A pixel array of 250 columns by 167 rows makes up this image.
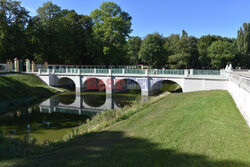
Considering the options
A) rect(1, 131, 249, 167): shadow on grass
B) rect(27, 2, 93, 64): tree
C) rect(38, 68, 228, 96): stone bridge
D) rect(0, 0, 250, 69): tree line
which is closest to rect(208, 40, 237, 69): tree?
rect(0, 0, 250, 69): tree line

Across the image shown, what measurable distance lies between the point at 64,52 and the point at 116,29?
1744cm

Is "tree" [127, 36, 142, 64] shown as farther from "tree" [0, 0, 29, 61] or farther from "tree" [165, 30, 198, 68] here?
"tree" [0, 0, 29, 61]

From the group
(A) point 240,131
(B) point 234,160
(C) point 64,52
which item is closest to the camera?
(B) point 234,160

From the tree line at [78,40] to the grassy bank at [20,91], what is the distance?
1161cm

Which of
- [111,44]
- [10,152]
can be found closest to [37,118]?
[10,152]

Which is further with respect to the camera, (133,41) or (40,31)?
(133,41)

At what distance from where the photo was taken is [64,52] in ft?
163

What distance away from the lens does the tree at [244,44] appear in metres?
58.2

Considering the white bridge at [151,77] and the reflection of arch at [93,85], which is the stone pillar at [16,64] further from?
the reflection of arch at [93,85]

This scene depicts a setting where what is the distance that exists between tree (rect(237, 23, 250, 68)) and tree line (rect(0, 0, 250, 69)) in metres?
5.45

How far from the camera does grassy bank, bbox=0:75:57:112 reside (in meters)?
24.9

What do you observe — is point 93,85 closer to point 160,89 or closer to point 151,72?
point 160,89

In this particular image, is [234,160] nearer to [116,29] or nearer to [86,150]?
[86,150]

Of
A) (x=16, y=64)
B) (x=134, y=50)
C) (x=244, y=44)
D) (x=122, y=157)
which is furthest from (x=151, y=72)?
(x=244, y=44)
